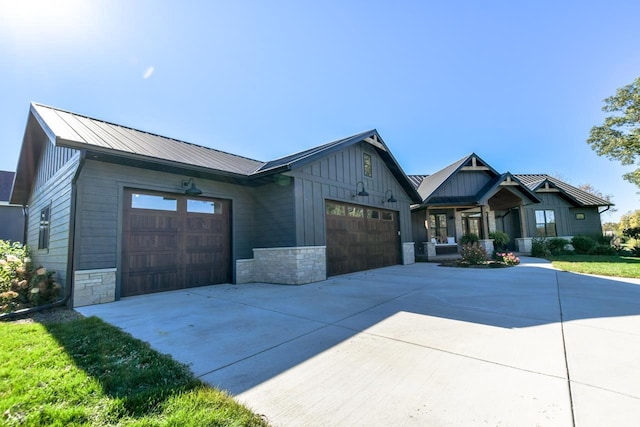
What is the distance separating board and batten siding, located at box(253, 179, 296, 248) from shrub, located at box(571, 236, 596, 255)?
19.1 m

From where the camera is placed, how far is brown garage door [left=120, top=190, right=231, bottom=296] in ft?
21.8

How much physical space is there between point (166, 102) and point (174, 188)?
4310 mm

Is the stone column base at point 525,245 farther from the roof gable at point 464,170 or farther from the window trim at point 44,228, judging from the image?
the window trim at point 44,228

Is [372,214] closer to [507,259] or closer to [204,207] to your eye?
[507,259]

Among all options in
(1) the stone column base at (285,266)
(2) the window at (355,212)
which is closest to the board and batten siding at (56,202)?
(1) the stone column base at (285,266)

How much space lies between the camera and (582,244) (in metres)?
16.9

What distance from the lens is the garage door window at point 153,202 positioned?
6.83 metres

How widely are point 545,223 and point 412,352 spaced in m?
20.9

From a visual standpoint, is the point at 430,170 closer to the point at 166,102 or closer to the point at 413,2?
the point at 413,2

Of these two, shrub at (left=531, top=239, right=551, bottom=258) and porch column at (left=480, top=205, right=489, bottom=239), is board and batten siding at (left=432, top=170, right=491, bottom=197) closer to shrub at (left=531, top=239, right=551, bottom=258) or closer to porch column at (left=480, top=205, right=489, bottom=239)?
porch column at (left=480, top=205, right=489, bottom=239)

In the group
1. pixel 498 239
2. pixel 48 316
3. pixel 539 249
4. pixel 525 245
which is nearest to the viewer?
pixel 48 316

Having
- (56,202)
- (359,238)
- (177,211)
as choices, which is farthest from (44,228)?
(359,238)

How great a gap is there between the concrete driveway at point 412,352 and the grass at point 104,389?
22 cm

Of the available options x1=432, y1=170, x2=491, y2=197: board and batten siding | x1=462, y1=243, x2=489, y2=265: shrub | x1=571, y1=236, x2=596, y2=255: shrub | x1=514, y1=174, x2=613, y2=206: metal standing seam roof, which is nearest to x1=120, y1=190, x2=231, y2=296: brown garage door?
x1=462, y1=243, x2=489, y2=265: shrub
